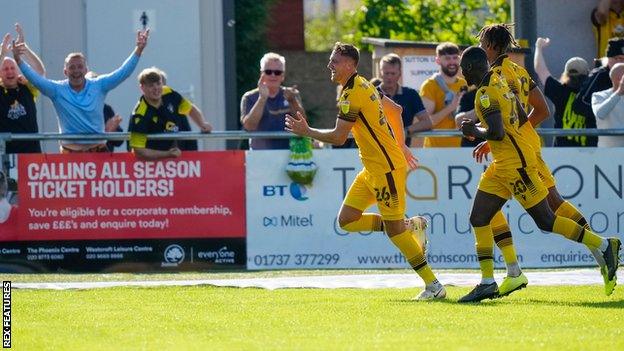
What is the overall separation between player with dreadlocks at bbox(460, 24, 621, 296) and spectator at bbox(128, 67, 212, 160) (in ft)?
13.2

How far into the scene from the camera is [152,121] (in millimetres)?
15383

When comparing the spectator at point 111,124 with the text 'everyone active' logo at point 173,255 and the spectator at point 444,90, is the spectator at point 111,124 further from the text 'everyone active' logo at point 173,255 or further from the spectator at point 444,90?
the spectator at point 444,90

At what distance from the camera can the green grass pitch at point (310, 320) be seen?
9.40m

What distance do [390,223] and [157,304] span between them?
6.56 feet

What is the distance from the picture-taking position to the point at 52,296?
13.0 metres

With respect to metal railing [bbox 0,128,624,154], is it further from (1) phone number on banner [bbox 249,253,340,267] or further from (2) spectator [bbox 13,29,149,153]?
(1) phone number on banner [bbox 249,253,340,267]

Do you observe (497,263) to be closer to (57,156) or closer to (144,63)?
(57,156)

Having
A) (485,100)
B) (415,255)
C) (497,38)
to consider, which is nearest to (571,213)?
(415,255)

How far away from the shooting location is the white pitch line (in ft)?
45.5

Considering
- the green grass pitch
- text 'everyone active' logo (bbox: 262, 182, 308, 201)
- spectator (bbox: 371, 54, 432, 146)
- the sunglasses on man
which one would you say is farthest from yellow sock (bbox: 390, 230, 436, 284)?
the sunglasses on man

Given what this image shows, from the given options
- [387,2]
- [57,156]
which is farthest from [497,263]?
[387,2]

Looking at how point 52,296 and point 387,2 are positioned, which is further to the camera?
point 387,2

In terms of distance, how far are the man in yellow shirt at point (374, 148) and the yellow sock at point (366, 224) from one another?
0.21 metres

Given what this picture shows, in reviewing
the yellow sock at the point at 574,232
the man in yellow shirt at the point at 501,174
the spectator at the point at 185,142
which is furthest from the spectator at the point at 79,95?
the yellow sock at the point at 574,232
